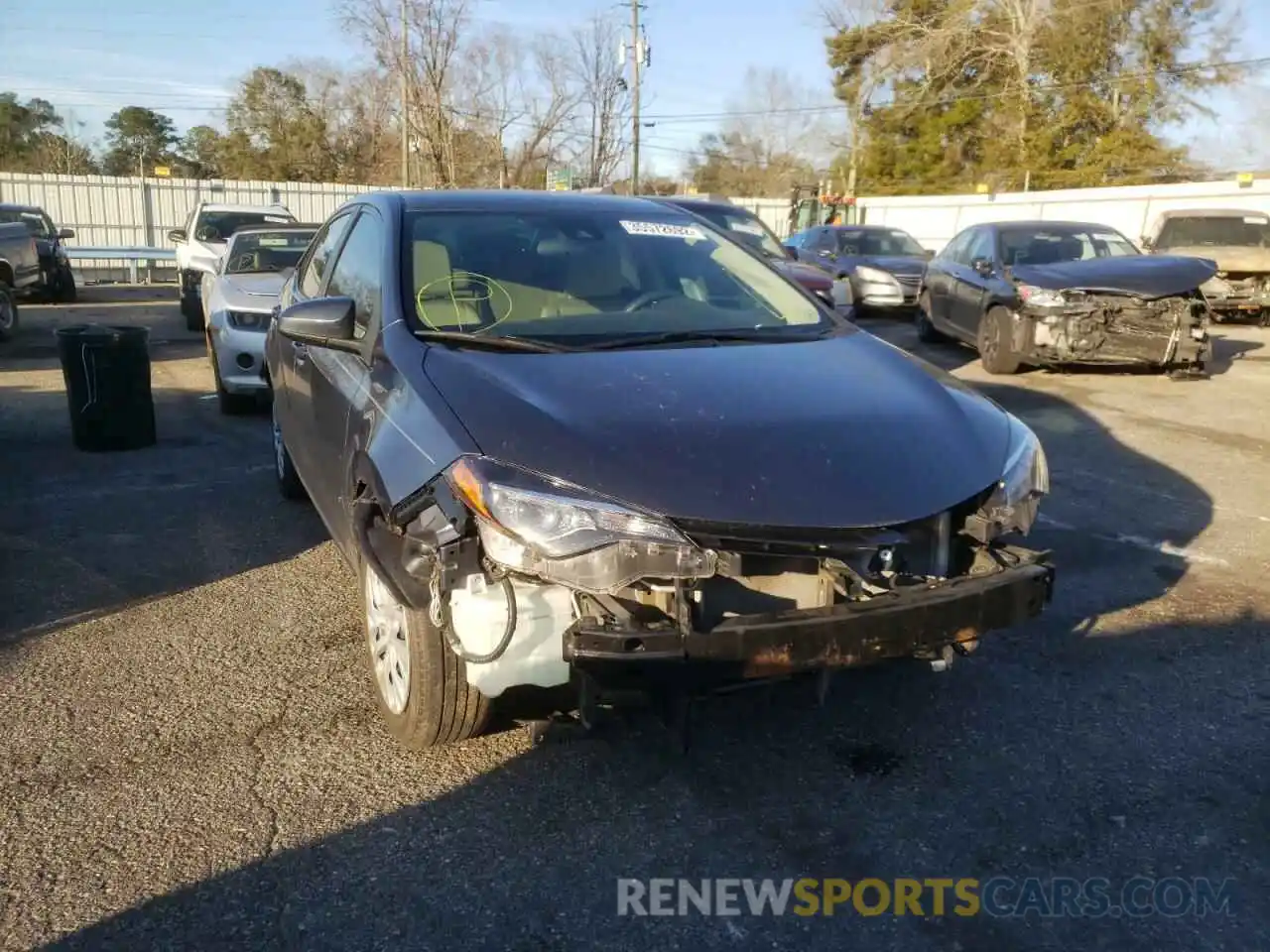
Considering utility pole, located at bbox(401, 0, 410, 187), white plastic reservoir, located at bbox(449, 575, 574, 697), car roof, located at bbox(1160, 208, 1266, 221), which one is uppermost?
utility pole, located at bbox(401, 0, 410, 187)

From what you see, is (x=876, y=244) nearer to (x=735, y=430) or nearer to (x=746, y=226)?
(x=746, y=226)

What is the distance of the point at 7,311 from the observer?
13430 millimetres

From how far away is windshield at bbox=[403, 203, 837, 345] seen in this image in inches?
139

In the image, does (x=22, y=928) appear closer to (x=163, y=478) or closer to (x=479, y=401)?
(x=479, y=401)

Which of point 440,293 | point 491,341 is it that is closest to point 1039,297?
point 440,293

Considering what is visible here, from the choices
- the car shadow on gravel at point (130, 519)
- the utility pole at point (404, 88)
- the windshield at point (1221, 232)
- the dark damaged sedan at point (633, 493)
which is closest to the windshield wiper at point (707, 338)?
the dark damaged sedan at point (633, 493)

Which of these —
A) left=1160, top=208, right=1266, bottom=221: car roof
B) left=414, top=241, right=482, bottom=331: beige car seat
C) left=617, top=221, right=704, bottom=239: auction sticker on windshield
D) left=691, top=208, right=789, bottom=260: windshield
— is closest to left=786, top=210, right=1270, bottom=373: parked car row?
left=1160, top=208, right=1266, bottom=221: car roof

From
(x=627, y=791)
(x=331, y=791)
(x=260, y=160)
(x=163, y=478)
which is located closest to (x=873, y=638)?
(x=627, y=791)

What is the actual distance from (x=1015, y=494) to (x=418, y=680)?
1778 millimetres

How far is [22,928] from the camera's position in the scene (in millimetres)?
2391

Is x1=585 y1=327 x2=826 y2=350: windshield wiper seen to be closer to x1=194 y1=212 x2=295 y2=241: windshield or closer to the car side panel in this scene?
the car side panel

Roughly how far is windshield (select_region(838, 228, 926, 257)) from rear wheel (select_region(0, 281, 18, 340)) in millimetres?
11906

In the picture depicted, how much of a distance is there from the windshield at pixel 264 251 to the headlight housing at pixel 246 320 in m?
1.36

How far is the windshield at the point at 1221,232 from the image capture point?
14492mm
